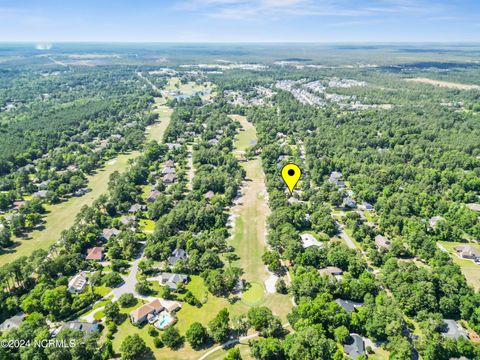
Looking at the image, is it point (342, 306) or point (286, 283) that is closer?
point (342, 306)

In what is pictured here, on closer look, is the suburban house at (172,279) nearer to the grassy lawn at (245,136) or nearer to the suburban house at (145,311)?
the suburban house at (145,311)

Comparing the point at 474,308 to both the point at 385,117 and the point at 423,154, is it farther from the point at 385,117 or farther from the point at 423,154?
the point at 385,117

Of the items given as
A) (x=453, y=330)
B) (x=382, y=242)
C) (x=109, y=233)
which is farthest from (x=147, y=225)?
(x=453, y=330)

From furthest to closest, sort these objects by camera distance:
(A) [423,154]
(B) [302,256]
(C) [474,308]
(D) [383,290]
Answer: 1. (A) [423,154]
2. (B) [302,256]
3. (D) [383,290]
4. (C) [474,308]

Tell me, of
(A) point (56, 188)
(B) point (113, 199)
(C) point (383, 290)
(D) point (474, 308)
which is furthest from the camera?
(A) point (56, 188)

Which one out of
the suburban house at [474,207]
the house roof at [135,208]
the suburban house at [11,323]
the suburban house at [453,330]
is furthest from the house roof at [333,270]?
the suburban house at [11,323]

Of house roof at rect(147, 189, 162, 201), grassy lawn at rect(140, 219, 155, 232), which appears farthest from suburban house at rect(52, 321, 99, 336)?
house roof at rect(147, 189, 162, 201)

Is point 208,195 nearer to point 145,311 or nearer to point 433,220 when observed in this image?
point 145,311

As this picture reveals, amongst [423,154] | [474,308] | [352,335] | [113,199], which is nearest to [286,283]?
[352,335]
